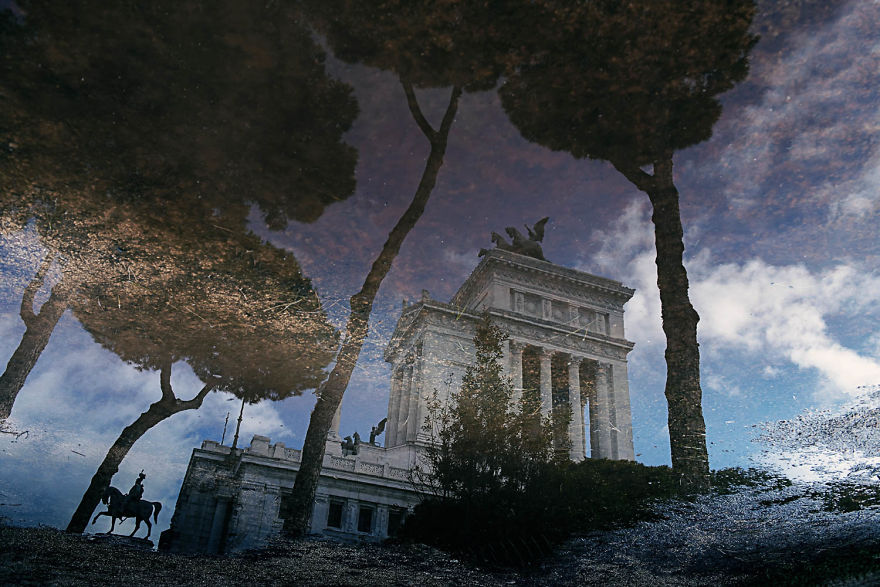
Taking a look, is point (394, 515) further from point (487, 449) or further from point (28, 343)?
point (28, 343)

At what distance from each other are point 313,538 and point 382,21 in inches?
371

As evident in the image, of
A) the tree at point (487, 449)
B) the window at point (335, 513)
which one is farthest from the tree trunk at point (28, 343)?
the window at point (335, 513)

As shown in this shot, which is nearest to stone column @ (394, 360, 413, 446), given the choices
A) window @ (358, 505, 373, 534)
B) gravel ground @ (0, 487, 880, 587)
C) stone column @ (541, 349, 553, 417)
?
stone column @ (541, 349, 553, 417)

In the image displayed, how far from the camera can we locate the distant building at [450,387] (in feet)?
67.3

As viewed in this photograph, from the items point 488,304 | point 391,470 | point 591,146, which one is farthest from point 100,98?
point 488,304

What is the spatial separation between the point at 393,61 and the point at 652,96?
16.2 ft

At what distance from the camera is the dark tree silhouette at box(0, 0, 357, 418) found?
276 inches

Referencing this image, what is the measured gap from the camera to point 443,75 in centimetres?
960

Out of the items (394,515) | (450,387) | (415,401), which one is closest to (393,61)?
(394,515)

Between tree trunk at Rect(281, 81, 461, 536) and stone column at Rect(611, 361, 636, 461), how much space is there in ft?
118

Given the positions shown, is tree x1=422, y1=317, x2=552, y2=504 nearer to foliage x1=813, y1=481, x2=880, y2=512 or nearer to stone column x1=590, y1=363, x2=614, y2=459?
foliage x1=813, y1=481, x2=880, y2=512

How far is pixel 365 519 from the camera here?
22828 millimetres

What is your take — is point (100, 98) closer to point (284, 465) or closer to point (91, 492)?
point (91, 492)

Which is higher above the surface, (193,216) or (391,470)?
(193,216)
